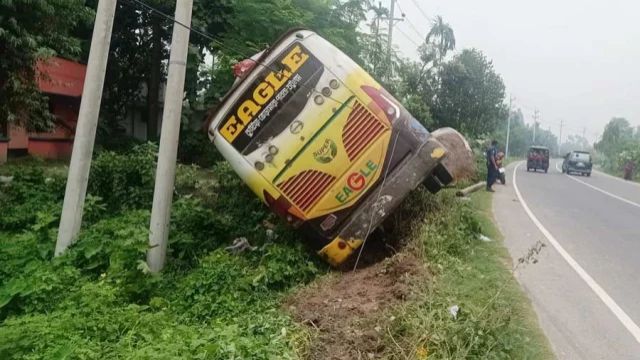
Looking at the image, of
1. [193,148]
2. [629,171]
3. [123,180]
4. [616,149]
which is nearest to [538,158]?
[629,171]

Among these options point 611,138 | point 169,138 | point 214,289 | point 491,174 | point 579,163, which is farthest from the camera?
point 611,138

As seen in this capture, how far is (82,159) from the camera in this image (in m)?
6.01

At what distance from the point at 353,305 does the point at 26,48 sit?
7780 millimetres

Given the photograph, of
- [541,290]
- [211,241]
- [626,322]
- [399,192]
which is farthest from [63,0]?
[626,322]

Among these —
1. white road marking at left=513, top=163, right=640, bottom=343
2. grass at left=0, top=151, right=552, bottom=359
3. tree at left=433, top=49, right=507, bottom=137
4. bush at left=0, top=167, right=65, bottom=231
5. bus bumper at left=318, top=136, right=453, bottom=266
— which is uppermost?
tree at left=433, top=49, right=507, bottom=137

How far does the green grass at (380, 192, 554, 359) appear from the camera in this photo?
3.62 m

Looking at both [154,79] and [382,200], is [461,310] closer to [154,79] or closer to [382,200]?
[382,200]

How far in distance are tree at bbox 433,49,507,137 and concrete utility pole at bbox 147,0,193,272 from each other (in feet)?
62.4

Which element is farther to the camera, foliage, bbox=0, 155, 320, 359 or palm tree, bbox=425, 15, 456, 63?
palm tree, bbox=425, 15, 456, 63

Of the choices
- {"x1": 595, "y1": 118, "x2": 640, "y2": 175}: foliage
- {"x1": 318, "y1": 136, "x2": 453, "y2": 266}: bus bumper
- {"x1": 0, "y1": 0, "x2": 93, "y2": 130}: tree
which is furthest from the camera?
{"x1": 595, "y1": 118, "x2": 640, "y2": 175}: foliage

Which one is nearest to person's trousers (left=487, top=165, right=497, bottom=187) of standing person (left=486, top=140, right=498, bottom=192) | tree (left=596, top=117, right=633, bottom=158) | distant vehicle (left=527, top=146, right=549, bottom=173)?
standing person (left=486, top=140, right=498, bottom=192)

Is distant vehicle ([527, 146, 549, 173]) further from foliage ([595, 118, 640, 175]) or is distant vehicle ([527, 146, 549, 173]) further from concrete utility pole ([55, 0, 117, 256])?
concrete utility pole ([55, 0, 117, 256])

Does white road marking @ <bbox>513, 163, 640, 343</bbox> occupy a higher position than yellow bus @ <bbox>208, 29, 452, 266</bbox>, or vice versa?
yellow bus @ <bbox>208, 29, 452, 266</bbox>

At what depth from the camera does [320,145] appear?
19.4 feet
